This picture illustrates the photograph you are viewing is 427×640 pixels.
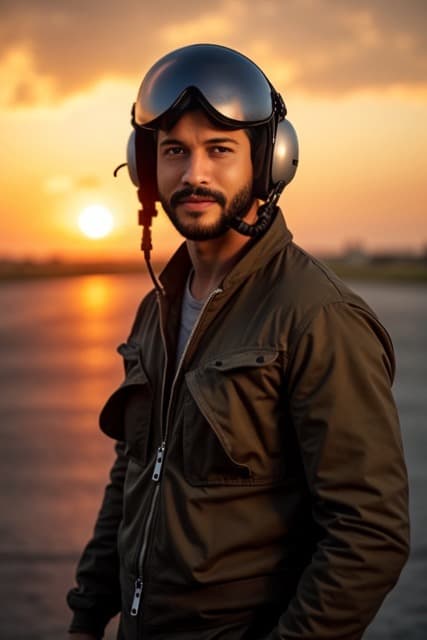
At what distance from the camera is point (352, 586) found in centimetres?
174

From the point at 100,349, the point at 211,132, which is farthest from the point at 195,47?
the point at 100,349

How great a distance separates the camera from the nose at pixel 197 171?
205 cm

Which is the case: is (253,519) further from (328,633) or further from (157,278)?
(157,278)

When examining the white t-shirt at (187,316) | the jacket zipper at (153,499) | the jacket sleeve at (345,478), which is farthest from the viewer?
the white t-shirt at (187,316)

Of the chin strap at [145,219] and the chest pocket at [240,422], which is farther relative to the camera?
the chin strap at [145,219]

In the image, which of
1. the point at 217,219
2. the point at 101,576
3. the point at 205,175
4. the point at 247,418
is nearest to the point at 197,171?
the point at 205,175

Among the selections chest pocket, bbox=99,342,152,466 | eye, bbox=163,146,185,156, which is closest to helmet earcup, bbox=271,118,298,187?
eye, bbox=163,146,185,156

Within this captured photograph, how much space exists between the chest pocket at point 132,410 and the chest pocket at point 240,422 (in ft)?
0.97

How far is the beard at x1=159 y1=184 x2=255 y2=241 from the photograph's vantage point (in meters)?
2.07

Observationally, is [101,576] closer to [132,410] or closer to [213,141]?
[132,410]

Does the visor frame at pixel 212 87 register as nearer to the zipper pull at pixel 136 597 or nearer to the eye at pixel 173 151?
the eye at pixel 173 151

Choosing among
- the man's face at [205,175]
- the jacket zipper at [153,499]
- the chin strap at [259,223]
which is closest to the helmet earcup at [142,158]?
the man's face at [205,175]

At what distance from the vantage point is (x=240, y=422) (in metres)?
1.87

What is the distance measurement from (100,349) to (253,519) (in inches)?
443
